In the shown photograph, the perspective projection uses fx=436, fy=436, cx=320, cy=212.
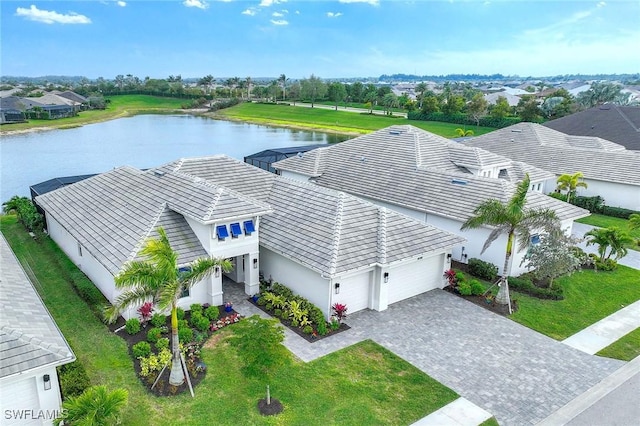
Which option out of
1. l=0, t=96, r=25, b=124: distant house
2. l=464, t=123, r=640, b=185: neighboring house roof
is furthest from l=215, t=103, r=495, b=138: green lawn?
l=0, t=96, r=25, b=124: distant house

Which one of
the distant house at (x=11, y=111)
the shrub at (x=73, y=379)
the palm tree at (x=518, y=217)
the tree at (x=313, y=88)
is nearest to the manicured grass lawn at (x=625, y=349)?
the palm tree at (x=518, y=217)

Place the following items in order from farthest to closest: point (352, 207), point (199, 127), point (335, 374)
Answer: point (199, 127), point (352, 207), point (335, 374)

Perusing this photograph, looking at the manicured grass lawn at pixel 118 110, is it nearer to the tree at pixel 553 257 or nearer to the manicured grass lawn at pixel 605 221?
the tree at pixel 553 257

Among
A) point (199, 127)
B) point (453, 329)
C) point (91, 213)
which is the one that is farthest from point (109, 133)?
point (453, 329)

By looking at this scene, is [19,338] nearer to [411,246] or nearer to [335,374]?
[335,374]

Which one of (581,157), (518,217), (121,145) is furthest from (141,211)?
(121,145)

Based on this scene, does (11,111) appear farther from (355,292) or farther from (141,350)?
(355,292)
